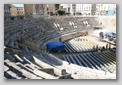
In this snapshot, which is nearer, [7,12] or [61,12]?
[7,12]

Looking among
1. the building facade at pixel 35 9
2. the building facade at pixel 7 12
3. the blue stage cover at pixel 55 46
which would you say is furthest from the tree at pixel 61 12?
the building facade at pixel 7 12

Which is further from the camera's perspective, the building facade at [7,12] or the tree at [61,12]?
the tree at [61,12]

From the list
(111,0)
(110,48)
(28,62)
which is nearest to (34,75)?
(28,62)

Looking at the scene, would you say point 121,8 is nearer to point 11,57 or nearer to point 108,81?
point 108,81

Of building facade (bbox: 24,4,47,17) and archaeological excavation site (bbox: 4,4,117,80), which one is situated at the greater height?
building facade (bbox: 24,4,47,17)

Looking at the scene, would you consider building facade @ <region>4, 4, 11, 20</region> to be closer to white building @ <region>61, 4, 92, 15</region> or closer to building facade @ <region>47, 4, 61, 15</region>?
building facade @ <region>47, 4, 61, 15</region>

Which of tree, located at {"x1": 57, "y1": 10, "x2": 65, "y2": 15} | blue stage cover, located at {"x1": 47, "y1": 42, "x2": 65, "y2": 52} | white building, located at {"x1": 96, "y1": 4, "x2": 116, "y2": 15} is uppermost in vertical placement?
white building, located at {"x1": 96, "y1": 4, "x2": 116, "y2": 15}

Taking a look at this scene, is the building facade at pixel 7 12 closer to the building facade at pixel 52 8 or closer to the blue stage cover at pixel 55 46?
the building facade at pixel 52 8

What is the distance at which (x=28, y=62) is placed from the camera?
19.5ft

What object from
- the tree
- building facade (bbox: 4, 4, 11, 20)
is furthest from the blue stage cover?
building facade (bbox: 4, 4, 11, 20)

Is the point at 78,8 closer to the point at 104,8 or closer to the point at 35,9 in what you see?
the point at 104,8

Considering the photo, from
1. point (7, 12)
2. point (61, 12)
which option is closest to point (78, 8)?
point (61, 12)

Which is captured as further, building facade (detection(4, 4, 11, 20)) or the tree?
the tree

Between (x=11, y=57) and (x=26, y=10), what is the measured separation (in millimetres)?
943
